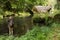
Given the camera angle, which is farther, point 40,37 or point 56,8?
point 56,8

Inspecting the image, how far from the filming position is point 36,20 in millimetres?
17547

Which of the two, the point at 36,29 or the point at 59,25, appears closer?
the point at 36,29

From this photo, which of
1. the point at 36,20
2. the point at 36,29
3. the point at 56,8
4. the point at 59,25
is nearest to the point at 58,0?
the point at 56,8

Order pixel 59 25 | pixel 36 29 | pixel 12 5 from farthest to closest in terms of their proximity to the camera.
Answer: pixel 59 25 → pixel 36 29 → pixel 12 5

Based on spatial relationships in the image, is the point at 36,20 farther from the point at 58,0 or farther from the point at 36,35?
the point at 36,35

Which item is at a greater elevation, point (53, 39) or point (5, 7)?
point (5, 7)

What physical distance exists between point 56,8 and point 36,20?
303 centimetres

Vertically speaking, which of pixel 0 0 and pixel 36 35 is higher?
pixel 0 0

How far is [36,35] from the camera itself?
37.0ft

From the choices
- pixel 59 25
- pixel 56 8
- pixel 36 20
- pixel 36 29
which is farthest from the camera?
pixel 56 8

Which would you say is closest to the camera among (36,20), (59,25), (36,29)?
(36,29)

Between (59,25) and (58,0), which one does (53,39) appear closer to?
(59,25)

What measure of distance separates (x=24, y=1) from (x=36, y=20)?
21.2ft

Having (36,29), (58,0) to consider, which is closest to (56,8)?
(58,0)
